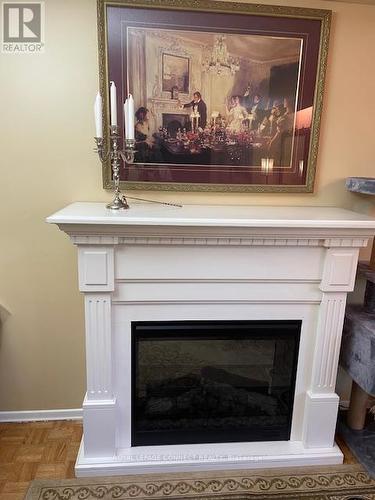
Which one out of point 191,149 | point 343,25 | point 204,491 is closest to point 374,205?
point 343,25

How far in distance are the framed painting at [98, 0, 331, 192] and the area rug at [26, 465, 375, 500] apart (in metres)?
1.36

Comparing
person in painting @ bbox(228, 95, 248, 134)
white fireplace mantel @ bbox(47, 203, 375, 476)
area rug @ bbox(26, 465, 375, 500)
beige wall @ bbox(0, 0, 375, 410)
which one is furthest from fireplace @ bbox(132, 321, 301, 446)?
person in painting @ bbox(228, 95, 248, 134)

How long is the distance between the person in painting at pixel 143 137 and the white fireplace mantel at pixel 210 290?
0.84ft

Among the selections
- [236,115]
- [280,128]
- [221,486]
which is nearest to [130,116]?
[236,115]

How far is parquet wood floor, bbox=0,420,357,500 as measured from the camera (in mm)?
1675

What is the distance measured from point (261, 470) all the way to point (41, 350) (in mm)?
1270

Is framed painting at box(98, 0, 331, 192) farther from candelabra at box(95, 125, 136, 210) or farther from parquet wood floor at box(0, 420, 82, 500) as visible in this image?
parquet wood floor at box(0, 420, 82, 500)

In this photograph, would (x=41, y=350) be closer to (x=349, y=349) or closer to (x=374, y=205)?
(x=349, y=349)

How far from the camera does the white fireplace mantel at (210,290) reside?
5.01 feet

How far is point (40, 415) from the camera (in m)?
2.05

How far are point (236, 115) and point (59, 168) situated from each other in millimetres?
905

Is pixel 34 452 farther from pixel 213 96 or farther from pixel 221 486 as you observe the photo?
pixel 213 96

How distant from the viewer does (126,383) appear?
1.73m

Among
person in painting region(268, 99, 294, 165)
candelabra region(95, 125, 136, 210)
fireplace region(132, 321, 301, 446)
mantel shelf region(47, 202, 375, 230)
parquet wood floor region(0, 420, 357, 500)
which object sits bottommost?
parquet wood floor region(0, 420, 357, 500)
